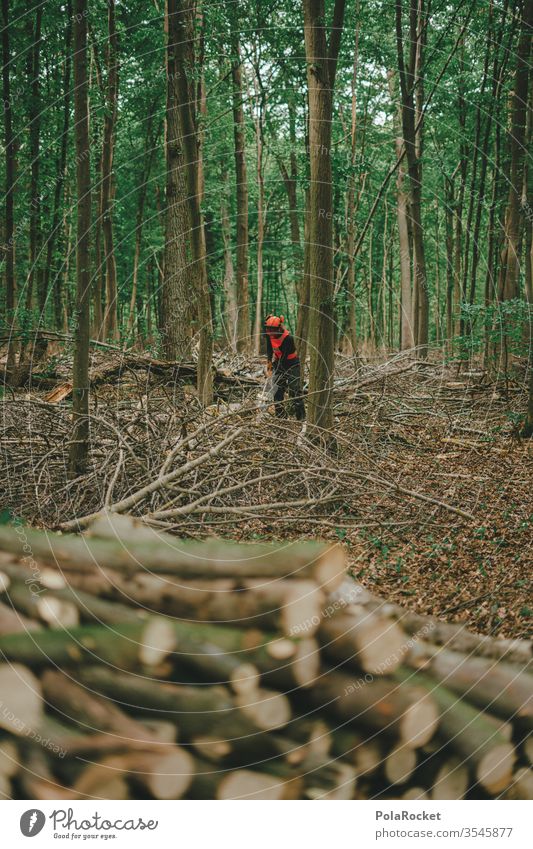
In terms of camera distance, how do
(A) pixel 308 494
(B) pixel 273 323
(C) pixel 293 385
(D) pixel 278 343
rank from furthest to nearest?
(C) pixel 293 385, (D) pixel 278 343, (B) pixel 273 323, (A) pixel 308 494

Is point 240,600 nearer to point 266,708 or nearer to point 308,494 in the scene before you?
point 266,708

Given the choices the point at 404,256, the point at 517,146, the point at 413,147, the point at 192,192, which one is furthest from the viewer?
the point at 404,256

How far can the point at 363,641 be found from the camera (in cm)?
218

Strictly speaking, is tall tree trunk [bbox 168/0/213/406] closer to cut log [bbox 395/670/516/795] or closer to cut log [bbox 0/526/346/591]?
cut log [bbox 0/526/346/591]

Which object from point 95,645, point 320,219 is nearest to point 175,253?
point 320,219

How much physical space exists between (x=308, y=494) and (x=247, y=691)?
1548mm

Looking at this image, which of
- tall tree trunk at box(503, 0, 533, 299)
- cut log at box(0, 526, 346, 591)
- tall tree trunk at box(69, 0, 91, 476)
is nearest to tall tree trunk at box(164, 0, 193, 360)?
tall tree trunk at box(503, 0, 533, 299)

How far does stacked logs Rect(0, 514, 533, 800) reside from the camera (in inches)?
82.4

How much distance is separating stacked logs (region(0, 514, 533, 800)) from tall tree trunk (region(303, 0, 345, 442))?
2304 millimetres

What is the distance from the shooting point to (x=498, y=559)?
3.41 m

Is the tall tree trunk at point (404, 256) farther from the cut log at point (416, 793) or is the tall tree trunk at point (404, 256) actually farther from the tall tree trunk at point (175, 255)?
the cut log at point (416, 793)
